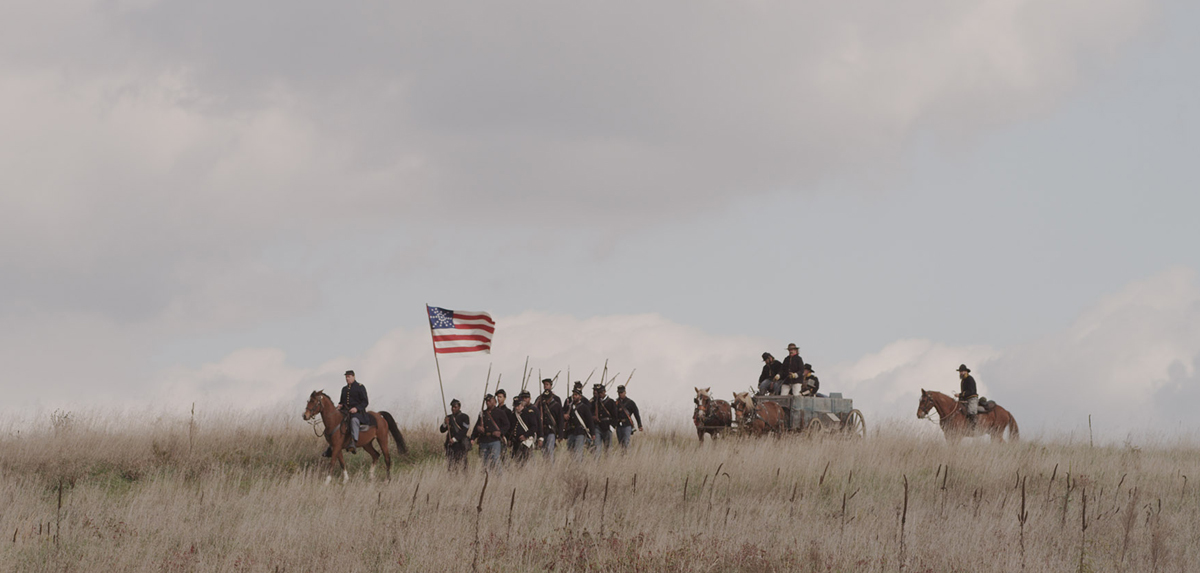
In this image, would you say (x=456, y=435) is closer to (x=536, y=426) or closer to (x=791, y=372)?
(x=536, y=426)

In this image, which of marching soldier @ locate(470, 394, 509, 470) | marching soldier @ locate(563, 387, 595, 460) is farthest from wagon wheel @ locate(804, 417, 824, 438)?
marching soldier @ locate(470, 394, 509, 470)

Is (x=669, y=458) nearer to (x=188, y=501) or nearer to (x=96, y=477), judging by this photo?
(x=188, y=501)

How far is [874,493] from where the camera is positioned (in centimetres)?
1602

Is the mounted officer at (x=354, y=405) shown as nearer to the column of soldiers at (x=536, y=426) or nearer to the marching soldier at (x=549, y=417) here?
the column of soldiers at (x=536, y=426)

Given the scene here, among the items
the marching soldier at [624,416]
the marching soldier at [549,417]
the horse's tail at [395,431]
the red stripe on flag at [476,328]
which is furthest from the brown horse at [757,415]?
the horse's tail at [395,431]

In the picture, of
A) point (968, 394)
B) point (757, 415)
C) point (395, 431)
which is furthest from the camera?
point (968, 394)

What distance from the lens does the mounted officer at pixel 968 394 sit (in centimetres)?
2488

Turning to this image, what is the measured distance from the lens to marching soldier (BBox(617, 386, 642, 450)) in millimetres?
21375

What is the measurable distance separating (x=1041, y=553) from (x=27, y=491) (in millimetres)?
15574

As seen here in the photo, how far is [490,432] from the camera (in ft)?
58.0

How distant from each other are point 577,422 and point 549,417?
81 centimetres

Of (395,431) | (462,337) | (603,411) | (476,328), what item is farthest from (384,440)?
(603,411)

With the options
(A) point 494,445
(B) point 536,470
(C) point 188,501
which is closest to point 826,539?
(B) point 536,470

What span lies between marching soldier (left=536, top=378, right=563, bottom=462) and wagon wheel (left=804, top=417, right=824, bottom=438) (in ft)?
19.5
